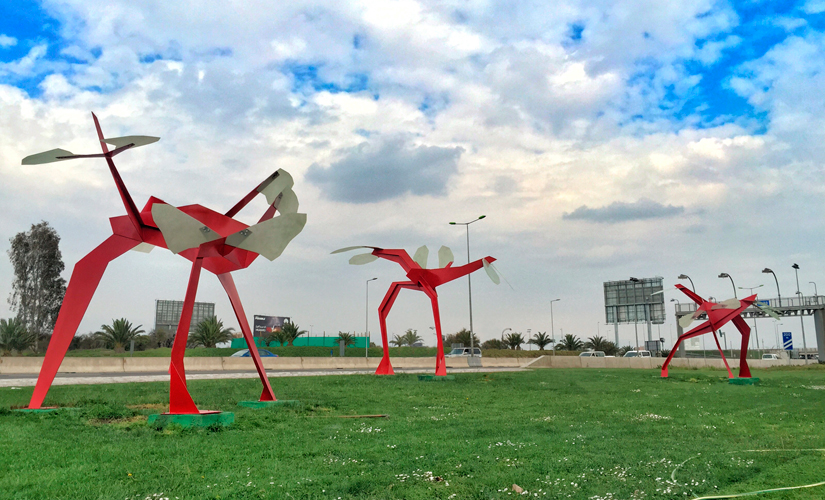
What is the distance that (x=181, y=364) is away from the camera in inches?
436

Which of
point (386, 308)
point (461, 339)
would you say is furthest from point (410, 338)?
point (386, 308)

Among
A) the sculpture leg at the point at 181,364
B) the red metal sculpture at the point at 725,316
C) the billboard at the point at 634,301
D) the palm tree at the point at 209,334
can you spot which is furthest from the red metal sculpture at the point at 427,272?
the billboard at the point at 634,301

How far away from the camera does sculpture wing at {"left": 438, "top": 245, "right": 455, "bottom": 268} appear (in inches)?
1071

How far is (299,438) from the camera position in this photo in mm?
Result: 9711

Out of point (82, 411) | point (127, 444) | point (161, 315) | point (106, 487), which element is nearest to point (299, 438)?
point (127, 444)

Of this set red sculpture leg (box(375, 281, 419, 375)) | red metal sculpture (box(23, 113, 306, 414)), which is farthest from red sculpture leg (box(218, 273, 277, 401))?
red sculpture leg (box(375, 281, 419, 375))

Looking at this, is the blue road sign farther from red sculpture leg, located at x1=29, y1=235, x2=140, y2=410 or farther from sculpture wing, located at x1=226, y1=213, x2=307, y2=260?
red sculpture leg, located at x1=29, y1=235, x2=140, y2=410

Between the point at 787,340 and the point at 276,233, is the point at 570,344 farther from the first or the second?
the point at 276,233

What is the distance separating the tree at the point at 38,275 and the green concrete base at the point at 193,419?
57685 millimetres

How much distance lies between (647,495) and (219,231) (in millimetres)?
8926

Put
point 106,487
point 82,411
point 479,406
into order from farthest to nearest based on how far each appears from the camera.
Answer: point 479,406
point 82,411
point 106,487

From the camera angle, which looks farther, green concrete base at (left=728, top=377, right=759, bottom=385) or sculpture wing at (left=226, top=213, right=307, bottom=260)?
green concrete base at (left=728, top=377, right=759, bottom=385)

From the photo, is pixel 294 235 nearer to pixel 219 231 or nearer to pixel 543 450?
pixel 219 231

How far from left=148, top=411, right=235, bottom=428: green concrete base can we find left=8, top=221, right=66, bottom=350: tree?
189 feet
